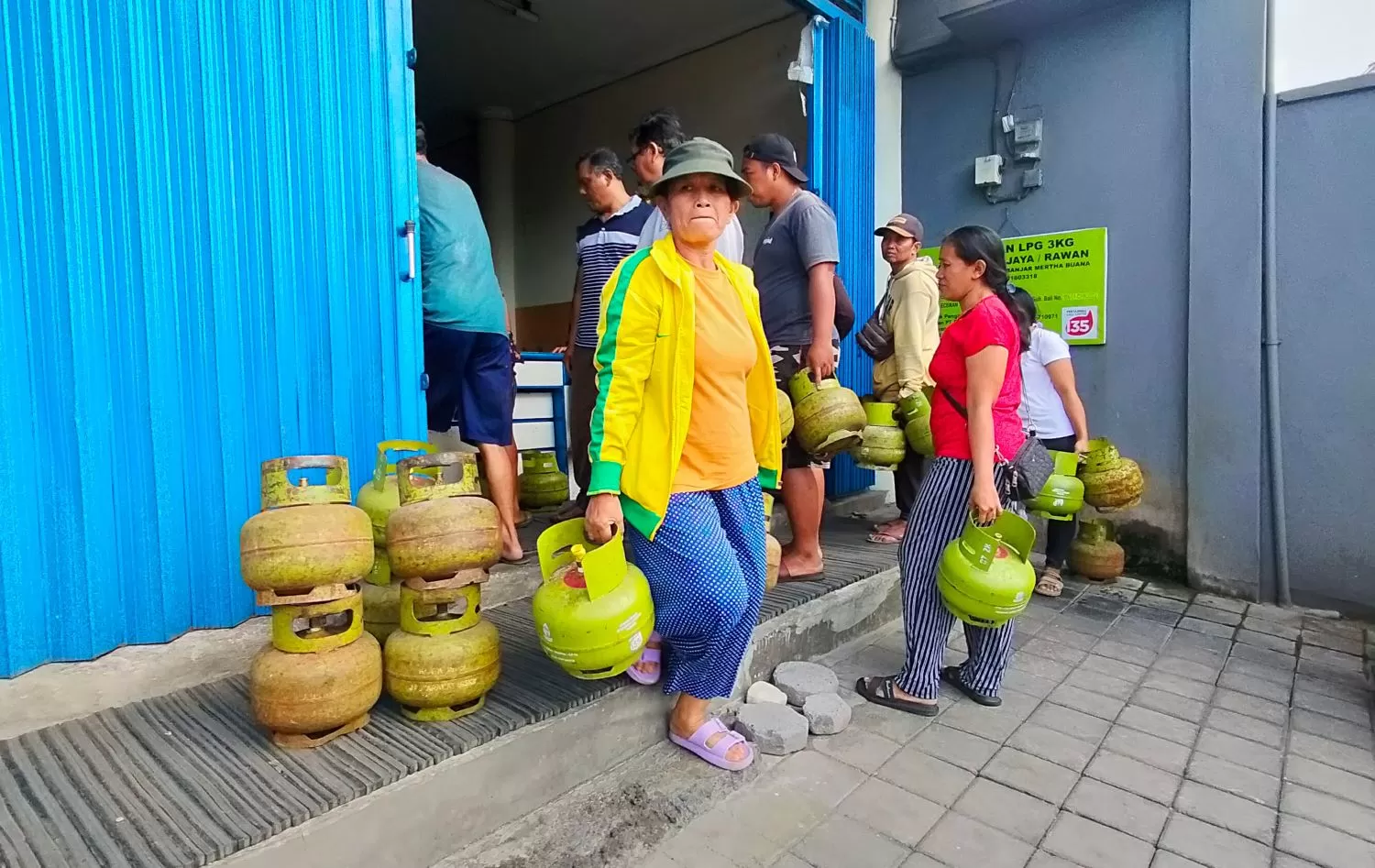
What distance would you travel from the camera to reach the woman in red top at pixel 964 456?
2.72 metres

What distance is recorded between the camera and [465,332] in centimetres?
336

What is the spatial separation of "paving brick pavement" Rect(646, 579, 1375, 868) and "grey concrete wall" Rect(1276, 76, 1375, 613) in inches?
29.3

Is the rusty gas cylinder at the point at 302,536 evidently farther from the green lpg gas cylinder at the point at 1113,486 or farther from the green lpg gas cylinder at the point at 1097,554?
the green lpg gas cylinder at the point at 1097,554

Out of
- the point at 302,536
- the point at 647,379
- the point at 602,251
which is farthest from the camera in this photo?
the point at 602,251

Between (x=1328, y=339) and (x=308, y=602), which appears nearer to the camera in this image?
(x=308, y=602)

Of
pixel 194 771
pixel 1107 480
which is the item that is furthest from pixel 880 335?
pixel 194 771

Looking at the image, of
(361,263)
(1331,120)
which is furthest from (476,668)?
(1331,120)

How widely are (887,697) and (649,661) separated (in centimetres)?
105

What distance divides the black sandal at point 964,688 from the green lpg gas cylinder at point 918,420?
127cm

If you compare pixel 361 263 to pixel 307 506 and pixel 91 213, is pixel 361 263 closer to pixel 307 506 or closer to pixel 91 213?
pixel 91 213

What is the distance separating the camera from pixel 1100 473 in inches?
176

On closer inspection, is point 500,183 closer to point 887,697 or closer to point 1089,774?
point 887,697

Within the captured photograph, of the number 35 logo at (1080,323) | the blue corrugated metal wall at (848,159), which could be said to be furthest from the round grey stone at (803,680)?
the number 35 logo at (1080,323)

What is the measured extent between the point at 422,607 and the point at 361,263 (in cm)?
141
